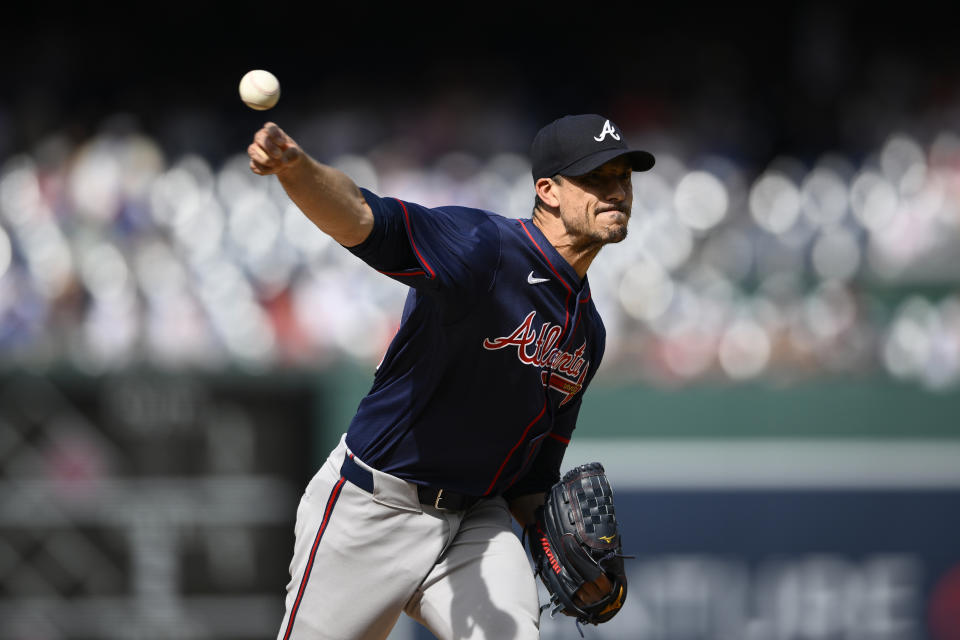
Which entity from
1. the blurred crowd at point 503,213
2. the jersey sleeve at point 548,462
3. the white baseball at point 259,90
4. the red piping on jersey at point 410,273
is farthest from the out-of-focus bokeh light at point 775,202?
the white baseball at point 259,90

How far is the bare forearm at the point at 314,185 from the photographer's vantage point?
2.20m

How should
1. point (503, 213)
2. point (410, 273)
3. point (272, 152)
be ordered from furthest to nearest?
point (503, 213), point (410, 273), point (272, 152)

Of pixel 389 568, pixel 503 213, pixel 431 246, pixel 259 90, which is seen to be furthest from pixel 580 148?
pixel 503 213

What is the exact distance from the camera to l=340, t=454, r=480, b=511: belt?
2.89 m

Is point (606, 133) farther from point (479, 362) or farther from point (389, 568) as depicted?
point (389, 568)

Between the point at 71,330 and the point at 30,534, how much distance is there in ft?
4.11

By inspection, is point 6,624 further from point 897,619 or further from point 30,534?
point 897,619

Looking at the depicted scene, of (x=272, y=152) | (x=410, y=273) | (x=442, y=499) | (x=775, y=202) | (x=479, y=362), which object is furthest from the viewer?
(x=775, y=202)

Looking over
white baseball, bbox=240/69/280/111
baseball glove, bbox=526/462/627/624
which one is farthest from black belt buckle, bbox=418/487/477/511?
white baseball, bbox=240/69/280/111

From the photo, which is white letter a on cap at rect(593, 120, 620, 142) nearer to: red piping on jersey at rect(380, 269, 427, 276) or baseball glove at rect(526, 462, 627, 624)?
red piping on jersey at rect(380, 269, 427, 276)

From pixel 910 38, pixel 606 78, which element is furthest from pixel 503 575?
pixel 910 38

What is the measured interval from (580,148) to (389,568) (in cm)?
114

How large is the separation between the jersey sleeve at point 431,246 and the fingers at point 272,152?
239mm

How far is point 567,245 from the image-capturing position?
291cm
